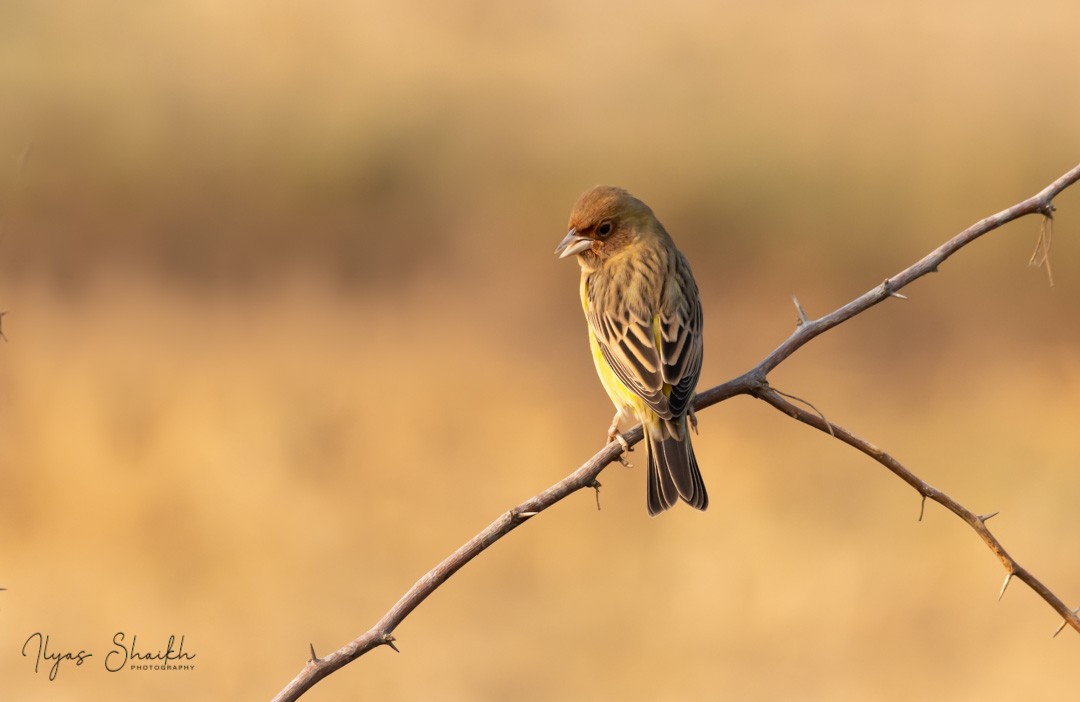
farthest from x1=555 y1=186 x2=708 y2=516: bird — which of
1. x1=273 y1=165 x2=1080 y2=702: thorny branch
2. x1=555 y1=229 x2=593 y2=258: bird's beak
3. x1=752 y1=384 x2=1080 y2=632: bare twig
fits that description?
x1=752 y1=384 x2=1080 y2=632: bare twig

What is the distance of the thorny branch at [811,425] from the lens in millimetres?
2975

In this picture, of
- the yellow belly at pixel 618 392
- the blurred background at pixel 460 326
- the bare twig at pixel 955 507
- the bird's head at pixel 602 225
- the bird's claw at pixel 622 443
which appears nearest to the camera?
the bare twig at pixel 955 507

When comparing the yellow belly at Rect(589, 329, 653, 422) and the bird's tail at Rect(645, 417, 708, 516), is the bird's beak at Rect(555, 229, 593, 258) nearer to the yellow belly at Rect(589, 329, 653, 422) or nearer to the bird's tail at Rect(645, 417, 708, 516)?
the yellow belly at Rect(589, 329, 653, 422)

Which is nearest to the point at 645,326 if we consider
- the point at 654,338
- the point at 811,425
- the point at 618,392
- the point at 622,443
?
the point at 654,338

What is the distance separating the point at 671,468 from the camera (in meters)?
5.34

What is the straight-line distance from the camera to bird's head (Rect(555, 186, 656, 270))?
564 cm

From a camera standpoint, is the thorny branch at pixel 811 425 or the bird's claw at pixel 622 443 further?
the bird's claw at pixel 622 443

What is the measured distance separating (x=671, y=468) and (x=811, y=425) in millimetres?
1895

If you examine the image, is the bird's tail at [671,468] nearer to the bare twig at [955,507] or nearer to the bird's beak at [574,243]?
the bird's beak at [574,243]

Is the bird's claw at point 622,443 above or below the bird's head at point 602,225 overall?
below

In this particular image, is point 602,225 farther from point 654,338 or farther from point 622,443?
point 622,443

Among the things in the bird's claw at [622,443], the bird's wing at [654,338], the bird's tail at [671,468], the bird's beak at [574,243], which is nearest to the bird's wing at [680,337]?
the bird's wing at [654,338]

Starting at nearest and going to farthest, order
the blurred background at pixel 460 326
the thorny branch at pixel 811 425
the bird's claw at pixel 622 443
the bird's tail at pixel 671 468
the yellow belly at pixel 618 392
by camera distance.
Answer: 1. the thorny branch at pixel 811 425
2. the bird's claw at pixel 622 443
3. the bird's tail at pixel 671 468
4. the yellow belly at pixel 618 392
5. the blurred background at pixel 460 326

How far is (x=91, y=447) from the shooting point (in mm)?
10922
